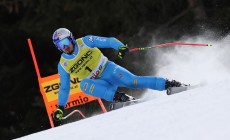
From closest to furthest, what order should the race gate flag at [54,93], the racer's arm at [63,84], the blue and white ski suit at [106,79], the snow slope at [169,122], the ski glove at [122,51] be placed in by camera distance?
1. the snow slope at [169,122]
2. the ski glove at [122,51]
3. the blue and white ski suit at [106,79]
4. the racer's arm at [63,84]
5. the race gate flag at [54,93]

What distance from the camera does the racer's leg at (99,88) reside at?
26.3 ft

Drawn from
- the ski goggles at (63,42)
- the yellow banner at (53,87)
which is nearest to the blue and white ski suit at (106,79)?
the ski goggles at (63,42)

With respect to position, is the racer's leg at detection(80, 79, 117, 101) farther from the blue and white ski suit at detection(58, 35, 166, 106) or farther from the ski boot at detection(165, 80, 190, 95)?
the ski boot at detection(165, 80, 190, 95)

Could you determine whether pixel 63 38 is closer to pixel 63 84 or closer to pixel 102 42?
pixel 102 42

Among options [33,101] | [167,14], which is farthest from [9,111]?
[167,14]

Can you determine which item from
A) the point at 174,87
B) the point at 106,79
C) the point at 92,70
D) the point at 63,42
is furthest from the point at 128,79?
the point at 63,42

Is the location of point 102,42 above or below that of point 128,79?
above

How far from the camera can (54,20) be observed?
16.6m

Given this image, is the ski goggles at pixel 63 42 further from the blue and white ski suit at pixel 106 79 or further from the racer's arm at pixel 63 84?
the racer's arm at pixel 63 84

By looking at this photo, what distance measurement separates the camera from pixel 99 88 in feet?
26.4

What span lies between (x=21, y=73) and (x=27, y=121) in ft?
4.78

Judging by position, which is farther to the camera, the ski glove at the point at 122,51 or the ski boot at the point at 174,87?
the ski glove at the point at 122,51

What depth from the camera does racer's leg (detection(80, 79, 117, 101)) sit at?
26.3 ft

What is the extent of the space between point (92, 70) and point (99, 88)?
27 centimetres
